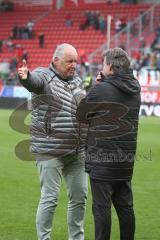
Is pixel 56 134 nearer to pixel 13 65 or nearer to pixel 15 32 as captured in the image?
pixel 13 65

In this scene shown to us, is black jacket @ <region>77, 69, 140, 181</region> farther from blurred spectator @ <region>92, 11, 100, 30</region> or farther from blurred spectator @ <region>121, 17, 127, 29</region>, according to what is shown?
blurred spectator @ <region>92, 11, 100, 30</region>

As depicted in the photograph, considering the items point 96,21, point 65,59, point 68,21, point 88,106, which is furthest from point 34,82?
point 68,21

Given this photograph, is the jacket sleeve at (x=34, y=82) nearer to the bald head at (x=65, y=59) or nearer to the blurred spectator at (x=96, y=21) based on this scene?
the bald head at (x=65, y=59)

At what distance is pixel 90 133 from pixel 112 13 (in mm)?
39536

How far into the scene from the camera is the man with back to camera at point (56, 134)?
698 cm

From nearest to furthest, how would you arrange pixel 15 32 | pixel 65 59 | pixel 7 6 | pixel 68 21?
1. pixel 65 59
2. pixel 68 21
3. pixel 15 32
4. pixel 7 6

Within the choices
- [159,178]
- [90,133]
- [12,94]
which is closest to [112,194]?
[90,133]

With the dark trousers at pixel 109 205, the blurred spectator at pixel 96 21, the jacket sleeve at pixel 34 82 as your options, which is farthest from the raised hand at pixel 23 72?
the blurred spectator at pixel 96 21

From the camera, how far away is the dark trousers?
21.5 ft

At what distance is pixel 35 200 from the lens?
10016mm

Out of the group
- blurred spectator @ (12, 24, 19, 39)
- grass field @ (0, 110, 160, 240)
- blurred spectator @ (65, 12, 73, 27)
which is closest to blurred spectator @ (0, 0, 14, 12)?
blurred spectator @ (12, 24, 19, 39)

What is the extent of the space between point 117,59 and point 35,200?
408cm

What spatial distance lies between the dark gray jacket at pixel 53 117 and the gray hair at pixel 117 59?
0.77m

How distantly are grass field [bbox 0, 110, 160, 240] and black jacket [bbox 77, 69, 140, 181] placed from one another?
5.39 feet
